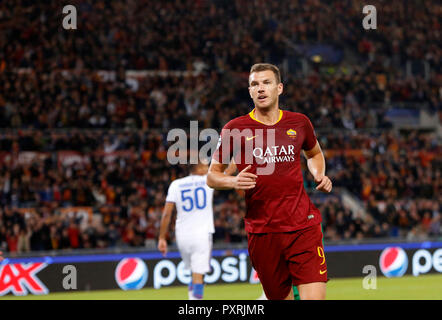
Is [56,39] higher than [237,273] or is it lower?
higher

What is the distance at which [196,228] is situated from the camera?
971cm

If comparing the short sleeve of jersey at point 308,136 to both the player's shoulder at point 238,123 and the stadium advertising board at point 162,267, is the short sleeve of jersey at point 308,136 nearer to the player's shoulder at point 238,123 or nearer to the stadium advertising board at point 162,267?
the player's shoulder at point 238,123

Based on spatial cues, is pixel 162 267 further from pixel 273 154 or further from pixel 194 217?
pixel 273 154

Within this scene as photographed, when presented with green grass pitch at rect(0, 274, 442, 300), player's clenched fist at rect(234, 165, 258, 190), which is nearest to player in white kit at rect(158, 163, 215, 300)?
green grass pitch at rect(0, 274, 442, 300)

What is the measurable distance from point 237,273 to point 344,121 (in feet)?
29.8

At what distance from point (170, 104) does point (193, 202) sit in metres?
10.5

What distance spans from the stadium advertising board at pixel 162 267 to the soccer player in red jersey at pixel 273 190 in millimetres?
7574

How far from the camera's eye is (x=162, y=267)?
44.6ft
